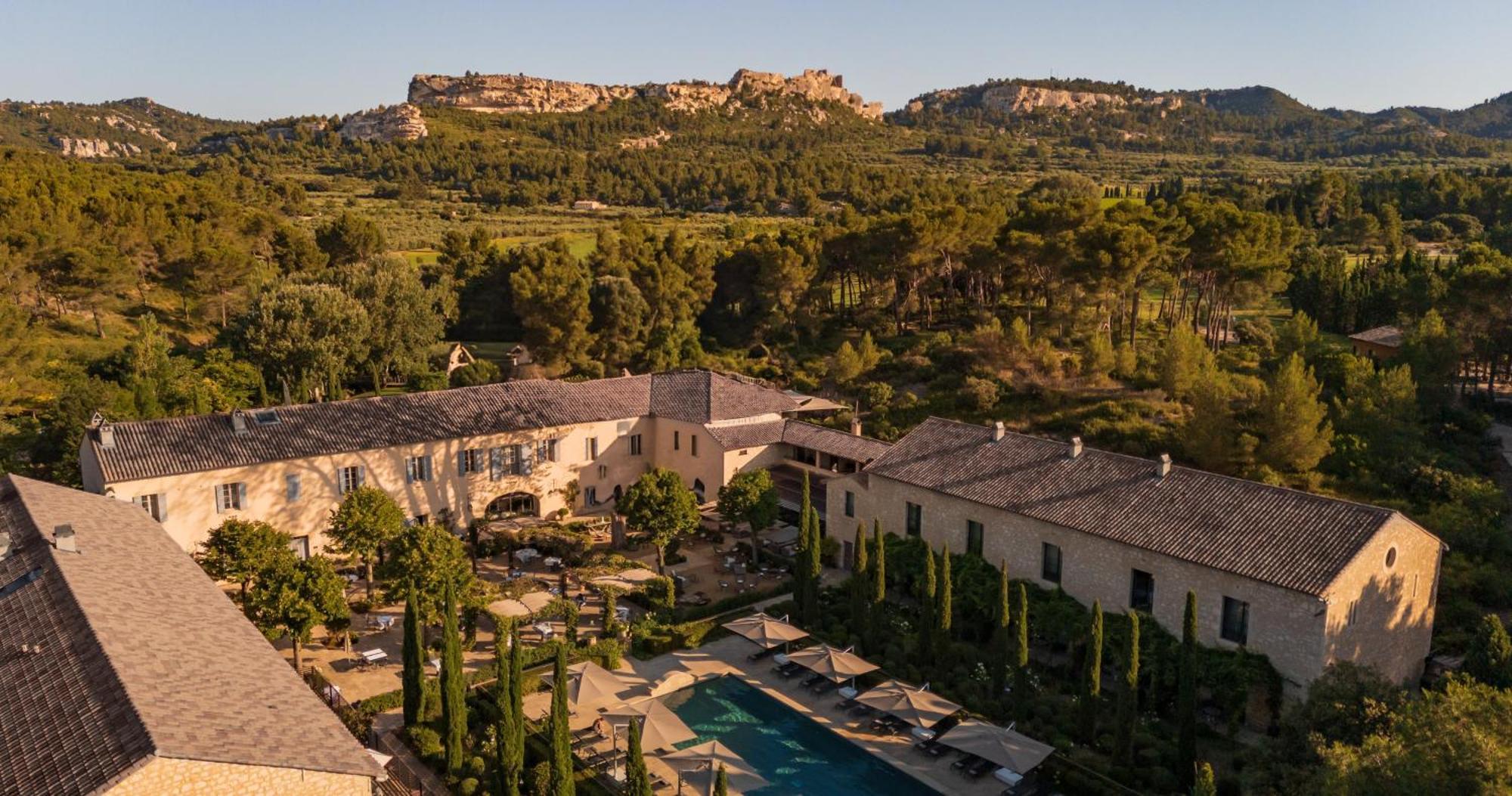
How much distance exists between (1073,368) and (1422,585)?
82.3 ft

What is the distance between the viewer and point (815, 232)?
64250 mm

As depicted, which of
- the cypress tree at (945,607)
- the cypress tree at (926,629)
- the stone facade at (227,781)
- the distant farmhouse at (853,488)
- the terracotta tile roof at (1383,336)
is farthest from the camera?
the terracotta tile roof at (1383,336)

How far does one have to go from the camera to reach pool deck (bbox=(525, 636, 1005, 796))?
2252cm

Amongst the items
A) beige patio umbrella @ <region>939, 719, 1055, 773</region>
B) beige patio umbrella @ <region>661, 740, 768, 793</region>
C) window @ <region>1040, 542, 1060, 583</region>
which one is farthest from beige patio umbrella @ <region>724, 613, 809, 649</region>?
window @ <region>1040, 542, 1060, 583</region>

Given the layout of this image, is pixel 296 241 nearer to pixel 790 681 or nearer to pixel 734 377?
pixel 734 377

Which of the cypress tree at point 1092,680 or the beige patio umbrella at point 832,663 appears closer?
A: the cypress tree at point 1092,680

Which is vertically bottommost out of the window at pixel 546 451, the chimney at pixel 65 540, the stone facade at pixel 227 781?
the window at pixel 546 451

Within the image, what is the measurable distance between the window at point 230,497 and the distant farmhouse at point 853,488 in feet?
0.18

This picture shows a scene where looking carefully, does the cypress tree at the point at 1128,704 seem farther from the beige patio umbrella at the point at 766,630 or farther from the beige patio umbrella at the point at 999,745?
the beige patio umbrella at the point at 766,630

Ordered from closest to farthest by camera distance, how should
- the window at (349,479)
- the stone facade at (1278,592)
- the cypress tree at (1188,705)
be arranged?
the cypress tree at (1188,705)
the stone facade at (1278,592)
the window at (349,479)

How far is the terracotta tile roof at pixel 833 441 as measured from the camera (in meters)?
37.8

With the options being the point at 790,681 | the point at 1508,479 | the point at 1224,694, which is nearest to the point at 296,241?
the point at 790,681

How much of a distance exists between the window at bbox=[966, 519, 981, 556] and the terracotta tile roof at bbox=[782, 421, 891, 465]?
19.8ft

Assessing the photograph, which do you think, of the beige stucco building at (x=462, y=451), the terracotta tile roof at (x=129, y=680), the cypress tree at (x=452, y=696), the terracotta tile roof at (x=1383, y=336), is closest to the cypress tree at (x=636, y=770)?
the terracotta tile roof at (x=129, y=680)
